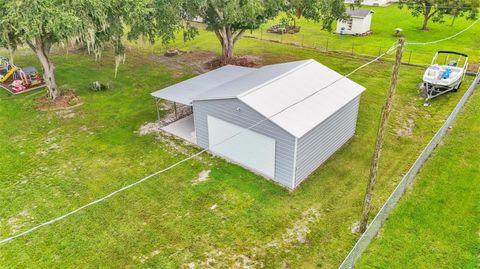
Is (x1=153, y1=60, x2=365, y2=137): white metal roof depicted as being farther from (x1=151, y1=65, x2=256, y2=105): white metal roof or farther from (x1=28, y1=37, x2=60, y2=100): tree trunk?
(x1=28, y1=37, x2=60, y2=100): tree trunk

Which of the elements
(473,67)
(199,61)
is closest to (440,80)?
(473,67)

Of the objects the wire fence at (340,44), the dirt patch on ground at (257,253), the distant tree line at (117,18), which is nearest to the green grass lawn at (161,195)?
the dirt patch on ground at (257,253)

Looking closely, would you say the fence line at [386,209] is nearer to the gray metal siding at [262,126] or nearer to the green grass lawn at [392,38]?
the gray metal siding at [262,126]

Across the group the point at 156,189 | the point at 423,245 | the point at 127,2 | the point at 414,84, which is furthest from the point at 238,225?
the point at 414,84

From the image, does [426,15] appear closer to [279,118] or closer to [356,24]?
[356,24]

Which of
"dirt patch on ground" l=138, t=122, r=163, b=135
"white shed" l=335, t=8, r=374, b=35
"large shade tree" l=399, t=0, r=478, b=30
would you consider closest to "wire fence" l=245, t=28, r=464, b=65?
"white shed" l=335, t=8, r=374, b=35
